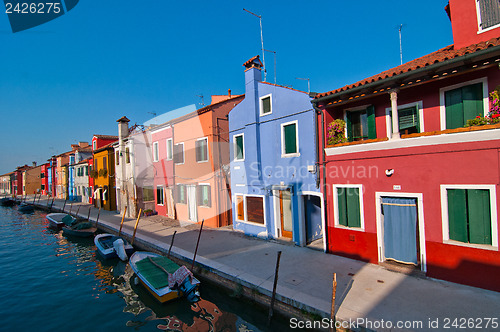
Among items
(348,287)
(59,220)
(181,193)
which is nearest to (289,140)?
(348,287)

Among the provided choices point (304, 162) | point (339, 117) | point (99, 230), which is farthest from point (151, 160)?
point (339, 117)

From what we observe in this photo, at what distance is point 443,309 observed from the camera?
247 inches

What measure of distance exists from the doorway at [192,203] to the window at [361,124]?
12.3 metres

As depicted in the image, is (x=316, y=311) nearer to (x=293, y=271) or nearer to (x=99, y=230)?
(x=293, y=271)

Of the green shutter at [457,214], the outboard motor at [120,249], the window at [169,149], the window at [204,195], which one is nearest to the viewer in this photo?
the green shutter at [457,214]

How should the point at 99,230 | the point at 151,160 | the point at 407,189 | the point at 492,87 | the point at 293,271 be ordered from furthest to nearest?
the point at 151,160 → the point at 99,230 → the point at 293,271 → the point at 407,189 → the point at 492,87

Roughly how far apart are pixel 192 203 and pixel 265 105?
10.0 m

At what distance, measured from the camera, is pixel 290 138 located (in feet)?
40.5

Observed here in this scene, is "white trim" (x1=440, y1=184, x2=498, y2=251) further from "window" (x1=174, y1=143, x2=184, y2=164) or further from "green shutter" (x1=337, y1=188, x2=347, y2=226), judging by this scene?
"window" (x1=174, y1=143, x2=184, y2=164)

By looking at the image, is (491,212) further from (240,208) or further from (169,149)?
(169,149)

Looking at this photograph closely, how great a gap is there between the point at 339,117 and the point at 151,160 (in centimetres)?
1891

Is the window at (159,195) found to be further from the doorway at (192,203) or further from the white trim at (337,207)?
the white trim at (337,207)

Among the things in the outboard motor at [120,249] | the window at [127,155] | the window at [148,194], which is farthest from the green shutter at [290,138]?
the window at [127,155]

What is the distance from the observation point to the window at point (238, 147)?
15281mm
